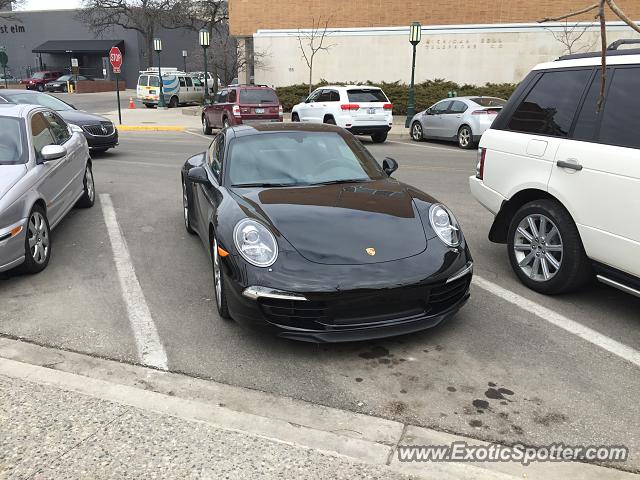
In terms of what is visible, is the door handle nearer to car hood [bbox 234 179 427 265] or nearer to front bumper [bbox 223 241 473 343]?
car hood [bbox 234 179 427 265]

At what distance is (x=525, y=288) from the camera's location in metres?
4.92

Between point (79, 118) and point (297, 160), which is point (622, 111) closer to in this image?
point (297, 160)

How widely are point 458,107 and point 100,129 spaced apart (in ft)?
31.6

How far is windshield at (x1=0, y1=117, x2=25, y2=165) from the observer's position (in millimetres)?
5548

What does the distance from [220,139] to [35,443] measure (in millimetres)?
3396

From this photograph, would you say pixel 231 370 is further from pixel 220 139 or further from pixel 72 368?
pixel 220 139

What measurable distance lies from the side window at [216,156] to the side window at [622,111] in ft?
10.2

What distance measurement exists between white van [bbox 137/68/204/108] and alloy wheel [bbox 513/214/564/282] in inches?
1223

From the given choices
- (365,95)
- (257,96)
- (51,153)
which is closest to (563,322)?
(51,153)

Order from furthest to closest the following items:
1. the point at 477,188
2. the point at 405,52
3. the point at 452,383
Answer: the point at 405,52
the point at 477,188
the point at 452,383

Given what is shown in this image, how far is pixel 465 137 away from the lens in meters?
15.6

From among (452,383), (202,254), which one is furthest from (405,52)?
(452,383)

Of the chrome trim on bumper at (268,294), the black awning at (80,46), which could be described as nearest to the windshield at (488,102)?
the chrome trim on bumper at (268,294)

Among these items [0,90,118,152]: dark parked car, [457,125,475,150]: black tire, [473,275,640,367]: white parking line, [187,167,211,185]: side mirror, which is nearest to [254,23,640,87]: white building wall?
[457,125,475,150]: black tire
